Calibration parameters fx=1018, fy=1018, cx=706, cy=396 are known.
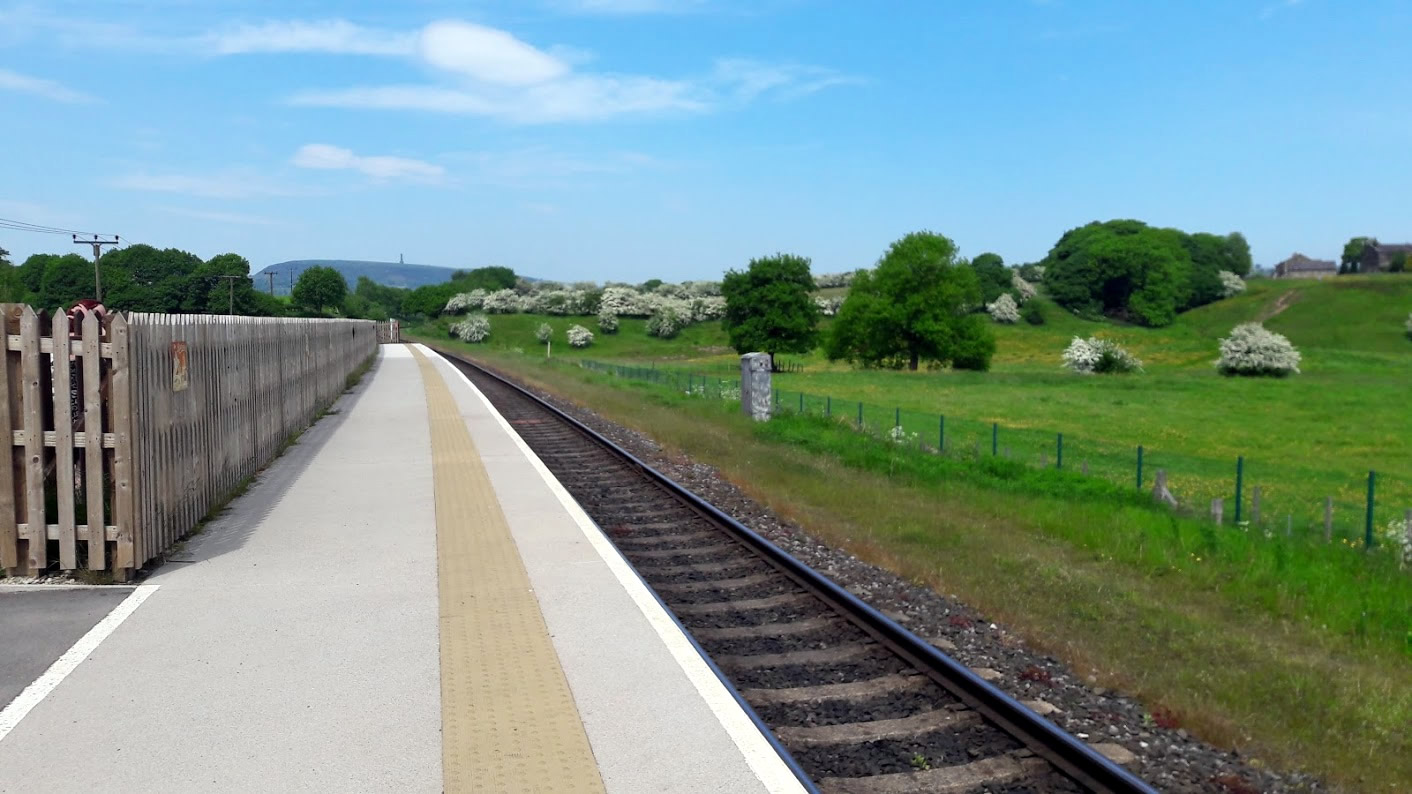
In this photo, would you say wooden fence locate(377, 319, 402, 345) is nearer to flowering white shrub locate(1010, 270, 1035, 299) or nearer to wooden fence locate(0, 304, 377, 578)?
flowering white shrub locate(1010, 270, 1035, 299)

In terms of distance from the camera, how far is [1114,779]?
4.44 metres

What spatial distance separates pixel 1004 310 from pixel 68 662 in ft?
393

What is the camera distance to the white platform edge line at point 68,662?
5.07 metres

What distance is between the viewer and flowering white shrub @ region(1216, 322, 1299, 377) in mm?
54531

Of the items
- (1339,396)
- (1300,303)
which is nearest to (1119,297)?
(1300,303)

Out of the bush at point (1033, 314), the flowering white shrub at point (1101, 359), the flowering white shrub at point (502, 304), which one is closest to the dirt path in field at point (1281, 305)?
the bush at point (1033, 314)

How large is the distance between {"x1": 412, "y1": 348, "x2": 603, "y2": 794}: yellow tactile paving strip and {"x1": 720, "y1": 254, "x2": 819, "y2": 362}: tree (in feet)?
245

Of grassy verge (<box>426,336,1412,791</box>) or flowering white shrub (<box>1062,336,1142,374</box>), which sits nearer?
grassy verge (<box>426,336,1412,791</box>)

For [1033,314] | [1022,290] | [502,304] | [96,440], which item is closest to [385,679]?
[96,440]

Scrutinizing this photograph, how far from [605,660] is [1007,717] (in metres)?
2.28

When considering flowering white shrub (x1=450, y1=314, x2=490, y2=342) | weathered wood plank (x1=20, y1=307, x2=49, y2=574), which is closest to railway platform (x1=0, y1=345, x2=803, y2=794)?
weathered wood plank (x1=20, y1=307, x2=49, y2=574)

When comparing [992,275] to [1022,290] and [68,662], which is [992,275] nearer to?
[1022,290]

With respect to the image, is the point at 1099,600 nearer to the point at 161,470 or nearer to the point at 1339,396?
the point at 161,470

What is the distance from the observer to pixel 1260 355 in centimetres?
5462
